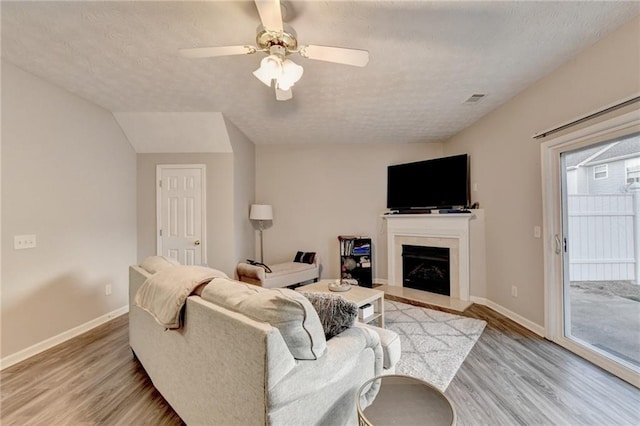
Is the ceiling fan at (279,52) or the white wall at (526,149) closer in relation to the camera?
the ceiling fan at (279,52)

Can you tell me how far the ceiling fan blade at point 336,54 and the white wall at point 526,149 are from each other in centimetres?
192

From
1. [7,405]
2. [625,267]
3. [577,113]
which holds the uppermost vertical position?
[577,113]

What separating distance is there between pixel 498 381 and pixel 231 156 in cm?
384

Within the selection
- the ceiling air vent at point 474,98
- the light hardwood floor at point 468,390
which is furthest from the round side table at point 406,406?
the ceiling air vent at point 474,98

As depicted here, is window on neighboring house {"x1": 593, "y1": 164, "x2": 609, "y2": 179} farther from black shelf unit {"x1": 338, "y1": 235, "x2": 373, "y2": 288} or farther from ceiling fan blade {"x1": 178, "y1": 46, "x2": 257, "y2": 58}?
ceiling fan blade {"x1": 178, "y1": 46, "x2": 257, "y2": 58}

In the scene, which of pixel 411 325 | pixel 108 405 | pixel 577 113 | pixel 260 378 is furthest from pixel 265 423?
pixel 577 113

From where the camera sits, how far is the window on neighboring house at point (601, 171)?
2.29 metres

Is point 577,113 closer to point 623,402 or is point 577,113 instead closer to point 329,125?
point 623,402

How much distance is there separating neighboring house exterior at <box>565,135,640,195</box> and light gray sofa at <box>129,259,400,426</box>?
228 centimetres

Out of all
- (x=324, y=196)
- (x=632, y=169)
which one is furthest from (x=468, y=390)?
(x=324, y=196)

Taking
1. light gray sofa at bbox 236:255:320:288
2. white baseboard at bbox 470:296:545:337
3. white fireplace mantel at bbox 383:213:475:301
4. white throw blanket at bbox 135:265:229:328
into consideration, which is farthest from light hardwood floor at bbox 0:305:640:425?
light gray sofa at bbox 236:255:320:288

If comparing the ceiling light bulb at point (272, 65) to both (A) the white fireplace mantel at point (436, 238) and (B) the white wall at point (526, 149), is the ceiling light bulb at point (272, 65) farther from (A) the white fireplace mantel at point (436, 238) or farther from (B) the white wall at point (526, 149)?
(A) the white fireplace mantel at point (436, 238)

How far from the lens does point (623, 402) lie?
1730 millimetres

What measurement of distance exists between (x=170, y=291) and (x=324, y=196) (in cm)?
361
